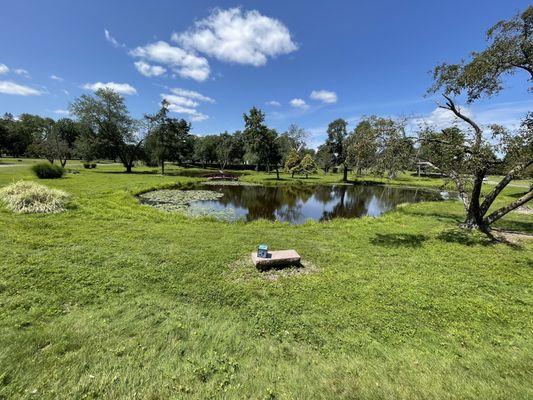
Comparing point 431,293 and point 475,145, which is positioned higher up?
point 475,145

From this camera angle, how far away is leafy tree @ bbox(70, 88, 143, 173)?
1681 inches

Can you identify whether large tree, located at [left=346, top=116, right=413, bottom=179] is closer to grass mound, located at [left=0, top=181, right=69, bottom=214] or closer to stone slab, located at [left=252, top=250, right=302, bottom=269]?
stone slab, located at [left=252, top=250, right=302, bottom=269]

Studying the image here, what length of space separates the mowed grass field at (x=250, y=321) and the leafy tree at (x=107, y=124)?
4174 centimetres

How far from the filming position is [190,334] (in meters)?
4.43

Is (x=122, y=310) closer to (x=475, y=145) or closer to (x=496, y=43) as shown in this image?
(x=475, y=145)

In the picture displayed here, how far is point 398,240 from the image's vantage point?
34.9 ft

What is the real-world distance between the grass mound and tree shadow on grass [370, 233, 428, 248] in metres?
15.0

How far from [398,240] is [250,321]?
834 cm

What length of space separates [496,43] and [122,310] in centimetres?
1431

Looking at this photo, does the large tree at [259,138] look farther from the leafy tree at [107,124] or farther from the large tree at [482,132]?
the large tree at [482,132]

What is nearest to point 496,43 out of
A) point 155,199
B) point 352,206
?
point 352,206

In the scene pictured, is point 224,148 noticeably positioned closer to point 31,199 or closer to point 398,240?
point 31,199

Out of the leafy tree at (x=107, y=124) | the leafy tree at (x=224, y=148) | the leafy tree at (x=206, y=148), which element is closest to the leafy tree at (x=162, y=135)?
the leafy tree at (x=107, y=124)

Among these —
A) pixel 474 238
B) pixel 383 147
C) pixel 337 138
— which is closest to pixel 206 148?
pixel 337 138
